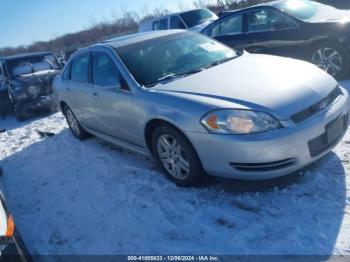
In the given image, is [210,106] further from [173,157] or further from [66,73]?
[66,73]

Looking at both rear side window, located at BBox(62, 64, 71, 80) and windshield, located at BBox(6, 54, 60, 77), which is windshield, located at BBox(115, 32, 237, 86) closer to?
rear side window, located at BBox(62, 64, 71, 80)

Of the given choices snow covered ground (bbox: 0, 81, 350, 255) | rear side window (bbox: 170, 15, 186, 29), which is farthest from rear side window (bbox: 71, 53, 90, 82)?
rear side window (bbox: 170, 15, 186, 29)

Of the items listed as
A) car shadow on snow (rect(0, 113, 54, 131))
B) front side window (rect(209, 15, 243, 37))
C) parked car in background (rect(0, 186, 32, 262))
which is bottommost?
car shadow on snow (rect(0, 113, 54, 131))

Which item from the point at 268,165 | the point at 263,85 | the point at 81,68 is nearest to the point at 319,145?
the point at 268,165

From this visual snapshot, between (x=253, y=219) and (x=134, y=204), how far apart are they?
1.32 m

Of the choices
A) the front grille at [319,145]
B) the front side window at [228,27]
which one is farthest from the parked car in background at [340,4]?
the front grille at [319,145]

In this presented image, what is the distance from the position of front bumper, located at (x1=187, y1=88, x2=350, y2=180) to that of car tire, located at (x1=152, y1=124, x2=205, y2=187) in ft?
0.58

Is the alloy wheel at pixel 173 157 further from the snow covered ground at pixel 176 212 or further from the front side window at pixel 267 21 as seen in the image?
the front side window at pixel 267 21

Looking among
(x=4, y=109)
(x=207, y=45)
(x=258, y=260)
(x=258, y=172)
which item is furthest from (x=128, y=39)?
(x=4, y=109)

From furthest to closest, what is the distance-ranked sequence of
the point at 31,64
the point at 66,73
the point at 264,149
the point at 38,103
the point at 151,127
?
the point at 31,64
the point at 38,103
the point at 66,73
the point at 151,127
the point at 264,149

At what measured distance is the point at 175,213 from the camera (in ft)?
12.3

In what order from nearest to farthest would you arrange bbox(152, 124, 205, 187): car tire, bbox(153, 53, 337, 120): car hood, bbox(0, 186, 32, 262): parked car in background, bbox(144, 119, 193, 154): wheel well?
1. bbox(0, 186, 32, 262): parked car in background
2. bbox(153, 53, 337, 120): car hood
3. bbox(152, 124, 205, 187): car tire
4. bbox(144, 119, 193, 154): wheel well

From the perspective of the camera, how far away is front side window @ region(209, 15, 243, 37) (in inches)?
318

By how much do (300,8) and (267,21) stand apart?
2.22 ft
